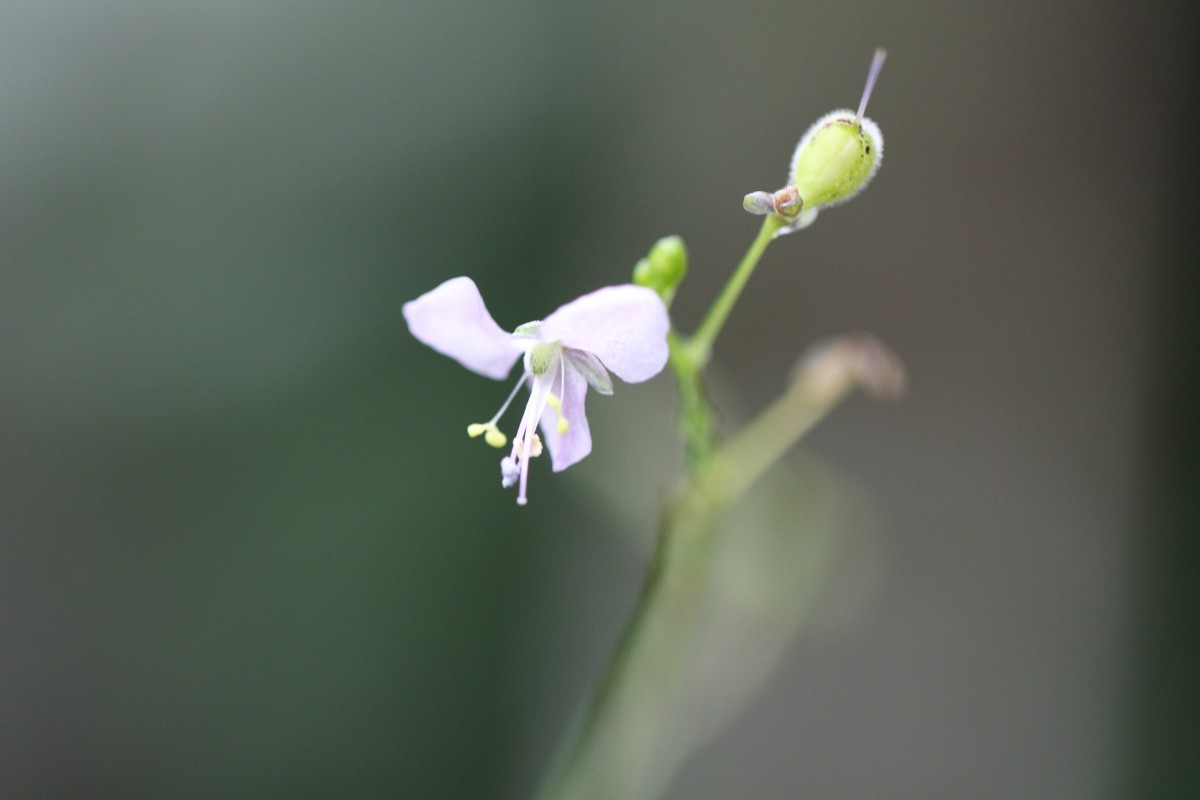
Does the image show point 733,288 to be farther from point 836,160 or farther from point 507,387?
point 507,387

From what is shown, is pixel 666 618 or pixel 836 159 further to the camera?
pixel 666 618

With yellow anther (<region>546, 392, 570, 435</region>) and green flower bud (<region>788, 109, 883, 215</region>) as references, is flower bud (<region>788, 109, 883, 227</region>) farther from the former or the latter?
yellow anther (<region>546, 392, 570, 435</region>)

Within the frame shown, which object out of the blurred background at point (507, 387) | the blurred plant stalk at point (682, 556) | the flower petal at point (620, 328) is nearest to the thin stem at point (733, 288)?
the blurred plant stalk at point (682, 556)

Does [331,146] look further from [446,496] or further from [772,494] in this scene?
[772,494]

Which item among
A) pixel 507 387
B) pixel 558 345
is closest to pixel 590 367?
pixel 558 345

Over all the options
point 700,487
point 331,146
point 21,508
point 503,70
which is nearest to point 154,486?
point 21,508

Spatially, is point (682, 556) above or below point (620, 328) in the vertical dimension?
below

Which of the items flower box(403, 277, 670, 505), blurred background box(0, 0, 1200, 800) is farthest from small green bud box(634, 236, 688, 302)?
blurred background box(0, 0, 1200, 800)
